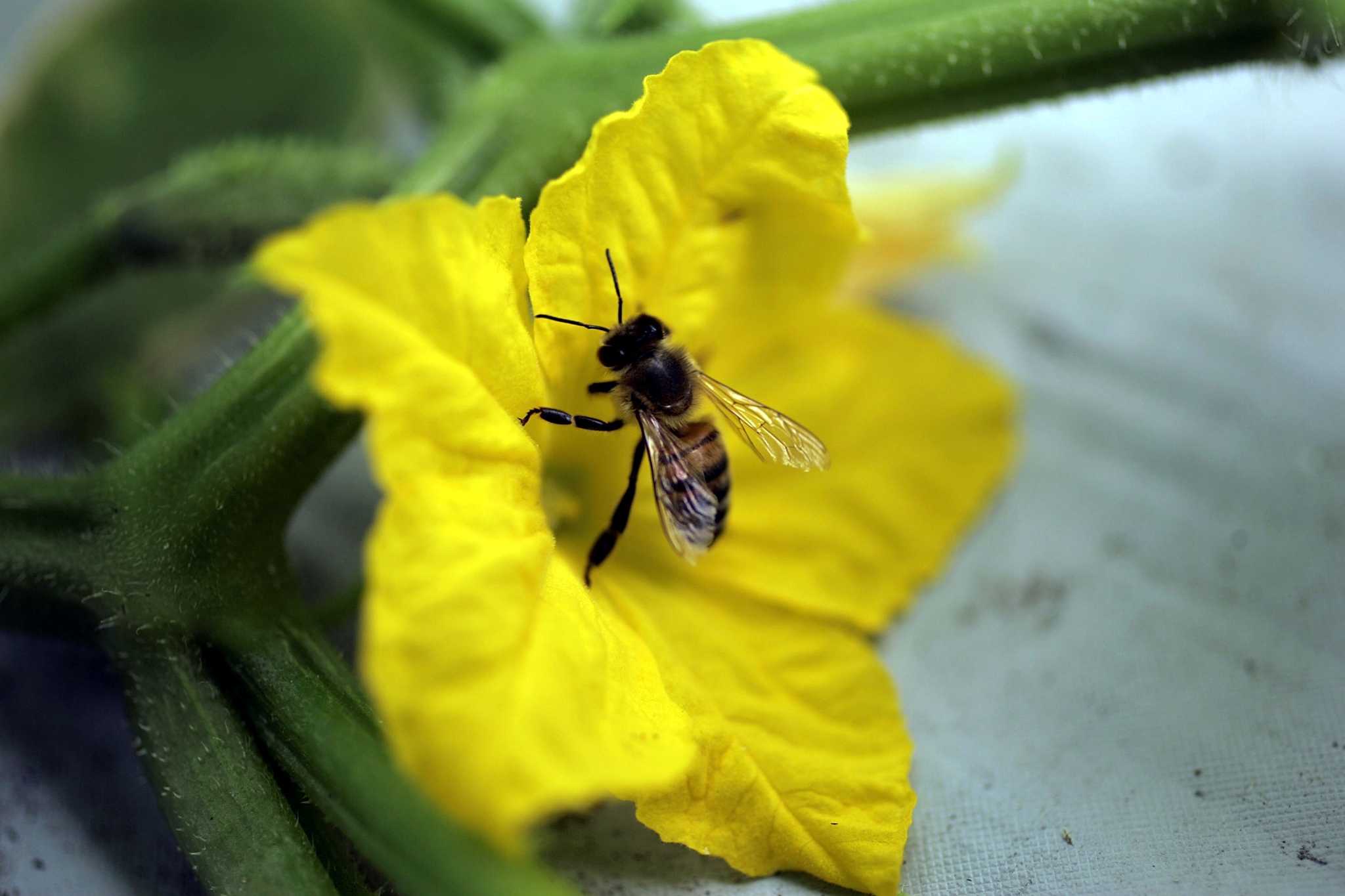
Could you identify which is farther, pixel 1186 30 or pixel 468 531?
Result: pixel 1186 30

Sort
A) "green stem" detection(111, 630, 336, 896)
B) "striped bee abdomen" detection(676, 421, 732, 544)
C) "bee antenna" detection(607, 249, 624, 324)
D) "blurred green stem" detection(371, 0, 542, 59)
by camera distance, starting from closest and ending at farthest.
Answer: "green stem" detection(111, 630, 336, 896) < "bee antenna" detection(607, 249, 624, 324) < "striped bee abdomen" detection(676, 421, 732, 544) < "blurred green stem" detection(371, 0, 542, 59)

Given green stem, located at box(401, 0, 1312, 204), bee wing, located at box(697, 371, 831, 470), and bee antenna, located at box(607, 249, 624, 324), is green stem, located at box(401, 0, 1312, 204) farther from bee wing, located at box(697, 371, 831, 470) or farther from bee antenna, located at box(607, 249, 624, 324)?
bee wing, located at box(697, 371, 831, 470)

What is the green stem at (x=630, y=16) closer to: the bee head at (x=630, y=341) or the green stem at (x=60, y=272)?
the bee head at (x=630, y=341)

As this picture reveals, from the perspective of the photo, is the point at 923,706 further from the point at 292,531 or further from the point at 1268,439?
the point at 292,531

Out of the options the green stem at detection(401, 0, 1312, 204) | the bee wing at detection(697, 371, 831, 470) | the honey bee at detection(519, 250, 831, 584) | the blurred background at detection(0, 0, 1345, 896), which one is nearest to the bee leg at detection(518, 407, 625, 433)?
the honey bee at detection(519, 250, 831, 584)

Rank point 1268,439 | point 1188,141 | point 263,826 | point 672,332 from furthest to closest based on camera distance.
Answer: point 1188,141
point 1268,439
point 672,332
point 263,826

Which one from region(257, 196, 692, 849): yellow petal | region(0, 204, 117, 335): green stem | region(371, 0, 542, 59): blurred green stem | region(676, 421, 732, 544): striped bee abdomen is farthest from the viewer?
region(371, 0, 542, 59): blurred green stem

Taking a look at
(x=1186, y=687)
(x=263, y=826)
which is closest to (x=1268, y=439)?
(x=1186, y=687)
